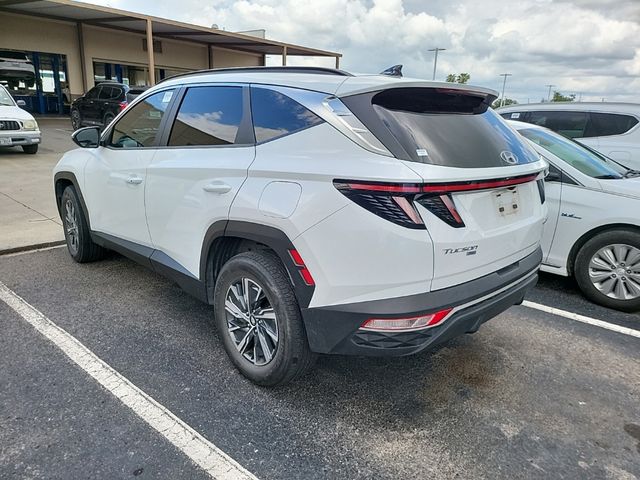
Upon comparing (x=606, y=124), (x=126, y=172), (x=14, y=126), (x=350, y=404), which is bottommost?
(x=350, y=404)

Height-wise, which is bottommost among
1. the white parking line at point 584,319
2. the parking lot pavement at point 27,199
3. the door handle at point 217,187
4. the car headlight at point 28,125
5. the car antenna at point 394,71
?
the white parking line at point 584,319

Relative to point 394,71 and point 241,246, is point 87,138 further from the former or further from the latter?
point 394,71

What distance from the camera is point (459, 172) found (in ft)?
7.46

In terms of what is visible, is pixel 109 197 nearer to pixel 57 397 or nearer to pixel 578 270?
pixel 57 397

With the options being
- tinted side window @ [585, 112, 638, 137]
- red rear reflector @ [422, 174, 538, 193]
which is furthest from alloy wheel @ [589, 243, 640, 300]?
tinted side window @ [585, 112, 638, 137]

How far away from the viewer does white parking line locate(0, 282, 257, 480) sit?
2.22 meters

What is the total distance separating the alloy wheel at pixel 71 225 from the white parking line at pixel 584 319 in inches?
171

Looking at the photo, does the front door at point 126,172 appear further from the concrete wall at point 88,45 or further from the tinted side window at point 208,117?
the concrete wall at point 88,45

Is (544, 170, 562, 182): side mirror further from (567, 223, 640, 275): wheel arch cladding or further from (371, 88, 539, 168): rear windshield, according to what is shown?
(371, 88, 539, 168): rear windshield

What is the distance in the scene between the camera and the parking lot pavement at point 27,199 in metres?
5.59

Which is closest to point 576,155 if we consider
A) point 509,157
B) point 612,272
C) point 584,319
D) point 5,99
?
point 612,272

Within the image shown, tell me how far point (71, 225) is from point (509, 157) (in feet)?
13.8

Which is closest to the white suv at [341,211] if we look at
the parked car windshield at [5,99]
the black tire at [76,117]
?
the parked car windshield at [5,99]

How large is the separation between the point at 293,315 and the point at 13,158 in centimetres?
1171
